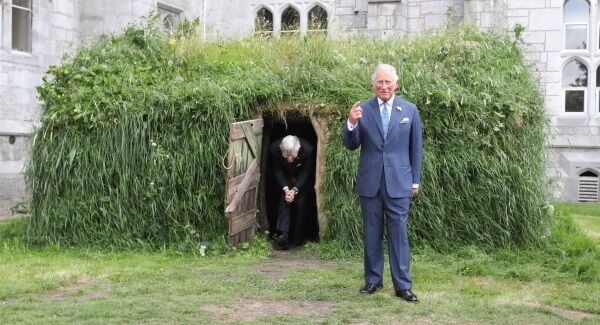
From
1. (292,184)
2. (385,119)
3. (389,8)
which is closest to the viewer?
(385,119)

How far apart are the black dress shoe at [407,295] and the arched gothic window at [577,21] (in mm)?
12096

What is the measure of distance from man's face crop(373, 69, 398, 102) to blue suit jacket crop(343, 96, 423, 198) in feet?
0.42

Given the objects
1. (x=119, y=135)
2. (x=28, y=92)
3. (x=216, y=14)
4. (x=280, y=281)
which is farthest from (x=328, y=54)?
(x=216, y=14)

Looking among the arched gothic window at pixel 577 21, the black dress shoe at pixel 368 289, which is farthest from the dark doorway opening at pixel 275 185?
the arched gothic window at pixel 577 21

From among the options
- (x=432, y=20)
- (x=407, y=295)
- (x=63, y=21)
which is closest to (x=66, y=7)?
(x=63, y=21)

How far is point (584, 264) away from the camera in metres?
7.62

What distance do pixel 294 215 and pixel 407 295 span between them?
3.60 meters

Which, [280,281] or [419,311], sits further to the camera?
[280,281]

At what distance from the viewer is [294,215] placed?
31.2 feet

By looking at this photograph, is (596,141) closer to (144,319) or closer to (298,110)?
(298,110)

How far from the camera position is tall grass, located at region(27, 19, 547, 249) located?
8.48m

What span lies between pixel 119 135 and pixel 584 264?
5.08 meters

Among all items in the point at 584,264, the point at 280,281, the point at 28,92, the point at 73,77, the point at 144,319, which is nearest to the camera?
the point at 144,319

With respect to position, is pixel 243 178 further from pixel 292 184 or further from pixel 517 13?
pixel 517 13
